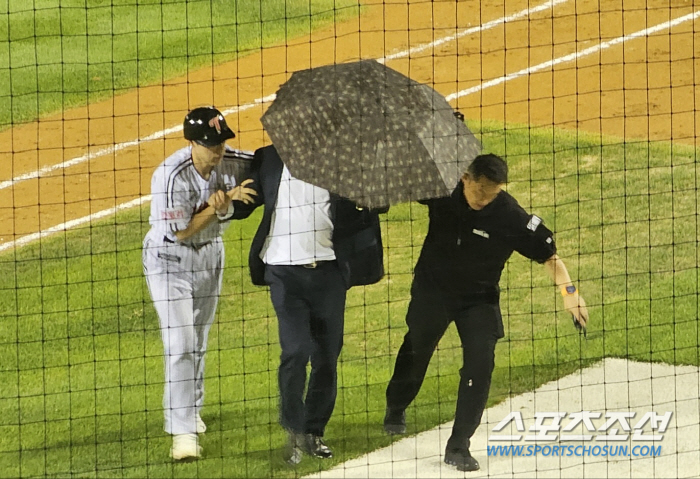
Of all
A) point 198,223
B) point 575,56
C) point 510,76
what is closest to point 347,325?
point 198,223

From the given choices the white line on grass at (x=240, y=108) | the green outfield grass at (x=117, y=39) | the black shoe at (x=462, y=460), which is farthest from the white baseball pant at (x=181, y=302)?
the green outfield grass at (x=117, y=39)

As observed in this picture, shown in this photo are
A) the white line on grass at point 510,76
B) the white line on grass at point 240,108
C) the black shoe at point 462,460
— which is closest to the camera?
the black shoe at point 462,460

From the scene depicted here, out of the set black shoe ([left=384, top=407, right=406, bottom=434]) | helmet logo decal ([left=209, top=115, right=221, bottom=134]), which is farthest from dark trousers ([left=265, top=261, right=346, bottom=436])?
helmet logo decal ([left=209, top=115, right=221, bottom=134])

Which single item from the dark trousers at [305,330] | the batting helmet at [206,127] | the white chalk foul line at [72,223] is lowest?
the white chalk foul line at [72,223]

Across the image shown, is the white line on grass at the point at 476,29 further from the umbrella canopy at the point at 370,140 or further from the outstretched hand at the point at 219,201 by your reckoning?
the outstretched hand at the point at 219,201

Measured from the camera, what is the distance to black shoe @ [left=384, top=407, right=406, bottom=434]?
8297mm

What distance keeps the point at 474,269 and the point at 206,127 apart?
5.24 feet

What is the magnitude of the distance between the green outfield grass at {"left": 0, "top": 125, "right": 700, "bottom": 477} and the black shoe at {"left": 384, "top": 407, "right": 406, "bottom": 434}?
0.20ft

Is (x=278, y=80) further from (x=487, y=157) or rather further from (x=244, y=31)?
(x=487, y=157)

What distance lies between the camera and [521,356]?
373 inches

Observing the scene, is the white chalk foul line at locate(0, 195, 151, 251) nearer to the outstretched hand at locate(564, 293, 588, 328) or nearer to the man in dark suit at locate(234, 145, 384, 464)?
the man in dark suit at locate(234, 145, 384, 464)

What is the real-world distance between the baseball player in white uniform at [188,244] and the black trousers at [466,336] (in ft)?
3.68

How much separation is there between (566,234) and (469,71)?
3114 millimetres

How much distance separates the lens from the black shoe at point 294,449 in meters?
7.84
